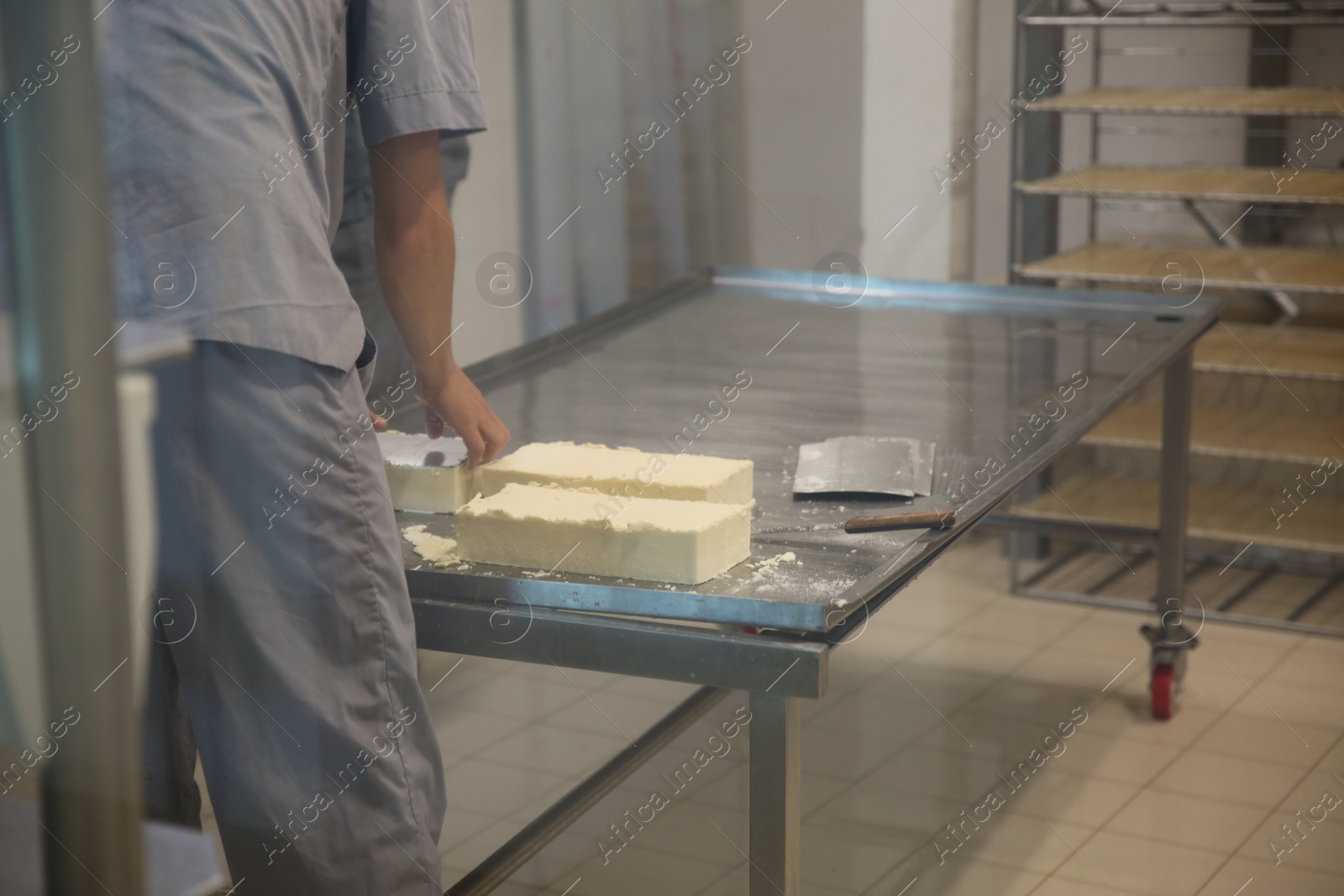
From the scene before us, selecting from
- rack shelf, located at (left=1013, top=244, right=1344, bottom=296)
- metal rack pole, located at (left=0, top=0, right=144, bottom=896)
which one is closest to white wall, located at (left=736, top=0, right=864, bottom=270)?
rack shelf, located at (left=1013, top=244, right=1344, bottom=296)

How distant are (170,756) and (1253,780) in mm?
2423

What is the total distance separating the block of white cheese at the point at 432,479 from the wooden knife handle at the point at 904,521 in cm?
48

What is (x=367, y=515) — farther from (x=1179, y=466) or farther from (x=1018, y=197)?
(x=1018, y=197)

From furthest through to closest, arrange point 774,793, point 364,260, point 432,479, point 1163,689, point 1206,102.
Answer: point 1206,102, point 1163,689, point 364,260, point 432,479, point 774,793

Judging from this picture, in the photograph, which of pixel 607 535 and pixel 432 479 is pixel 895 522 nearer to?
pixel 607 535

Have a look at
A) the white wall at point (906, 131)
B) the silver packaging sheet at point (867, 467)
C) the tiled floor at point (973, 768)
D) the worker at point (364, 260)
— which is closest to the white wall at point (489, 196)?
the worker at point (364, 260)

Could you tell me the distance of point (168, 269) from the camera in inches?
23.2

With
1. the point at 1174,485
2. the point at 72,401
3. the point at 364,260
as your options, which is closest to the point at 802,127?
the point at 1174,485

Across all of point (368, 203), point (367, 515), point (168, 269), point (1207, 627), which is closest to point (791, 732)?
point (367, 515)

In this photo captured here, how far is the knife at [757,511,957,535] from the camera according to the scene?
1.58 meters

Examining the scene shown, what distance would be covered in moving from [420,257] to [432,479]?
13.8 inches

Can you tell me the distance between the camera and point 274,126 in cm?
110

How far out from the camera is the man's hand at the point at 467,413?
154 cm

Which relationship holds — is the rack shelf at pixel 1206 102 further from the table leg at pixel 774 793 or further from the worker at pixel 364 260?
the table leg at pixel 774 793
